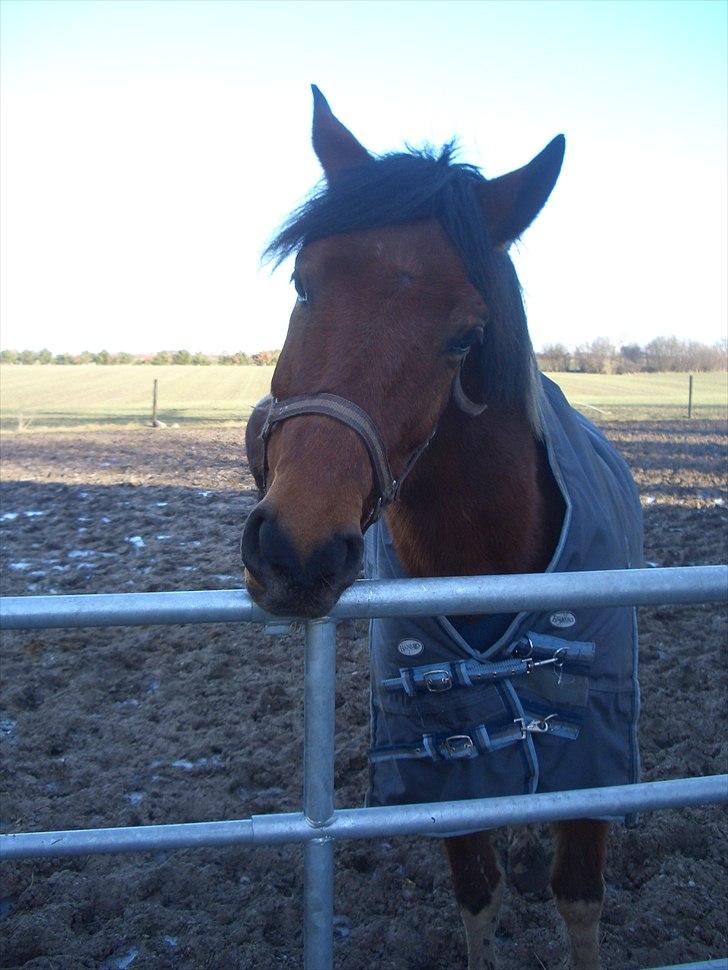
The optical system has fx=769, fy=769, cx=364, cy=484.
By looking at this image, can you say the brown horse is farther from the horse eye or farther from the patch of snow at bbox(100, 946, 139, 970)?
the patch of snow at bbox(100, 946, 139, 970)

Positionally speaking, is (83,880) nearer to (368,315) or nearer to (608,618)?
(608,618)

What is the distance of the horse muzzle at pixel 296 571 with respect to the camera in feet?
4.50

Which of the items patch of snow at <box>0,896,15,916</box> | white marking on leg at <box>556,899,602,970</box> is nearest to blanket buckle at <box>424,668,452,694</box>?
white marking on leg at <box>556,899,602,970</box>

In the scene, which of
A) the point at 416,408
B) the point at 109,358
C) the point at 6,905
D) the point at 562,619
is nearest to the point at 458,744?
the point at 562,619

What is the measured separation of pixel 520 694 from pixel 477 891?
2.48ft

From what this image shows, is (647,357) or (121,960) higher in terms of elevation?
(647,357)

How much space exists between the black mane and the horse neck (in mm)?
122

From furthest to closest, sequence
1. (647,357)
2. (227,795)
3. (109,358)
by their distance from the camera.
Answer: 1. (109,358)
2. (647,357)
3. (227,795)

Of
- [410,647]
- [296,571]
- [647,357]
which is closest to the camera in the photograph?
[296,571]

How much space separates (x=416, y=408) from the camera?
175cm

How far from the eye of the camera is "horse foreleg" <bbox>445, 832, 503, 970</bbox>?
2.45 metres

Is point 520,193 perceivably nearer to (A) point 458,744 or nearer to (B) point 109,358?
(A) point 458,744

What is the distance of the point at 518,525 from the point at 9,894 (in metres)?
2.23

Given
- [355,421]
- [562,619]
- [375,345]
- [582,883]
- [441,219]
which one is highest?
[441,219]
